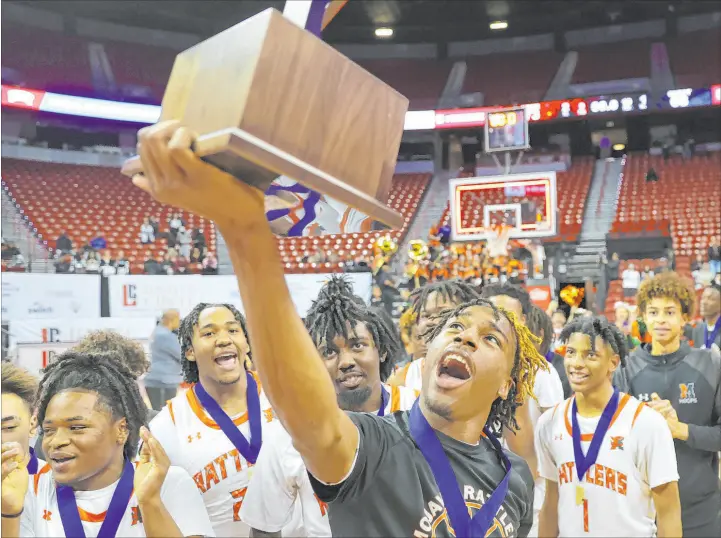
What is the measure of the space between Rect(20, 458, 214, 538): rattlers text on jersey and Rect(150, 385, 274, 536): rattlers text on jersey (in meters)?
0.47

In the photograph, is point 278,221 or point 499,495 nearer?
point 278,221

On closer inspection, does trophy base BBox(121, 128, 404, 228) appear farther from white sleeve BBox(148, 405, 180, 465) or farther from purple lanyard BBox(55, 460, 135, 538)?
white sleeve BBox(148, 405, 180, 465)

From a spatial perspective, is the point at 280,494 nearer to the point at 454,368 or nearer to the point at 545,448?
the point at 454,368

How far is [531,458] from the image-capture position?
136 inches

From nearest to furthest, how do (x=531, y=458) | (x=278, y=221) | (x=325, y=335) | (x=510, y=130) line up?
(x=278, y=221) → (x=325, y=335) → (x=531, y=458) → (x=510, y=130)

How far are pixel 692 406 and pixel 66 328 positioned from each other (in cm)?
877

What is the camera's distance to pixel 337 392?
274 centimetres

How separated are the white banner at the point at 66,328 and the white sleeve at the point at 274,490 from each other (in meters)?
7.45

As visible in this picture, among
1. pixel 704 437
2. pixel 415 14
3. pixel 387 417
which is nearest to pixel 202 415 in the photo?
pixel 387 417

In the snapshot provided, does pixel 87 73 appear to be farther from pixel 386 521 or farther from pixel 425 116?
pixel 386 521

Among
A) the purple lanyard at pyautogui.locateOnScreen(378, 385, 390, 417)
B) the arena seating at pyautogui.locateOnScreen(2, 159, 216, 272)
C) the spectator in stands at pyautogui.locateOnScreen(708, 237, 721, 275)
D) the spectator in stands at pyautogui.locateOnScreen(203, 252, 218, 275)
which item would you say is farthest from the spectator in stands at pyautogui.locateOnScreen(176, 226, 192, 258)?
the purple lanyard at pyautogui.locateOnScreen(378, 385, 390, 417)

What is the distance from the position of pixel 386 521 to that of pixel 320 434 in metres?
0.37

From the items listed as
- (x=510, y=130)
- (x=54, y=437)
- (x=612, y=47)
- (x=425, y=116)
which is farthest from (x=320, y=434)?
(x=612, y=47)

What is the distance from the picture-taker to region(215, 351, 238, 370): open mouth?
3.13 meters
